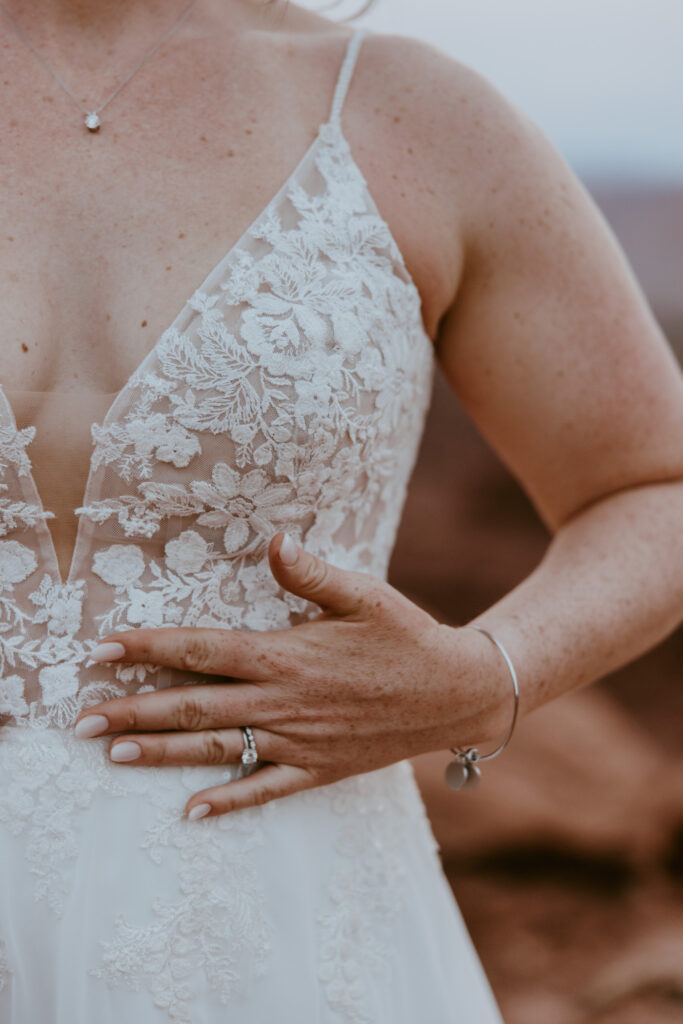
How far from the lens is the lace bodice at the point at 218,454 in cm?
95

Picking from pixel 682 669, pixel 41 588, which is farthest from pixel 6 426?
pixel 682 669

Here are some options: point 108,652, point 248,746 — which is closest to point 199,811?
point 248,746

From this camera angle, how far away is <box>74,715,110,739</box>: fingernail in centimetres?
93

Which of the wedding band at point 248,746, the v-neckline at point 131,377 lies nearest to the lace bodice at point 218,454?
the v-neckline at point 131,377

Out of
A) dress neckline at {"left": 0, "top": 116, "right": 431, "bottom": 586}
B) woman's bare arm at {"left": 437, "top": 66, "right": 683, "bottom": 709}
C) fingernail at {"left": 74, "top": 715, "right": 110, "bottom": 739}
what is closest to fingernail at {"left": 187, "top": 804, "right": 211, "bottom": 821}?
fingernail at {"left": 74, "top": 715, "right": 110, "bottom": 739}

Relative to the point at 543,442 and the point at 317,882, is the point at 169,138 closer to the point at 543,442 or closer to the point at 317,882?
the point at 543,442

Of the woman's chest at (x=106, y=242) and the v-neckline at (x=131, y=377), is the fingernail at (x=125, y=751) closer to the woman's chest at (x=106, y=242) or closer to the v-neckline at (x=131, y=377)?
the v-neckline at (x=131, y=377)

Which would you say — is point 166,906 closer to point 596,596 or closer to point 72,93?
point 596,596

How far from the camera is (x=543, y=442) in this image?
1212mm

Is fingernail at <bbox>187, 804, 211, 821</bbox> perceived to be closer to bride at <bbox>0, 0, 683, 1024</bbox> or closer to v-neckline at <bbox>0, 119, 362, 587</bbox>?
bride at <bbox>0, 0, 683, 1024</bbox>

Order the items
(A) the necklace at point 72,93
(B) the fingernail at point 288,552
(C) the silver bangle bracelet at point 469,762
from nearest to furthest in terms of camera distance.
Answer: (B) the fingernail at point 288,552 → (A) the necklace at point 72,93 → (C) the silver bangle bracelet at point 469,762

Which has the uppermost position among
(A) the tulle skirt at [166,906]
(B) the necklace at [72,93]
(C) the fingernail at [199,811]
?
(B) the necklace at [72,93]

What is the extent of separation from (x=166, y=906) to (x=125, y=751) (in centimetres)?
16

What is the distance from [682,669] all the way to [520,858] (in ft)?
6.28
